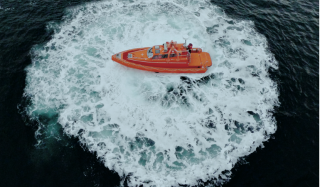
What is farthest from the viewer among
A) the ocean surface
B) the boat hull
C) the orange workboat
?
the boat hull

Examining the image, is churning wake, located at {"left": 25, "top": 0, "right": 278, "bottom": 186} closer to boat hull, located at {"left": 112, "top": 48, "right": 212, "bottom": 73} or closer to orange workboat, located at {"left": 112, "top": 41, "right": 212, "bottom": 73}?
boat hull, located at {"left": 112, "top": 48, "right": 212, "bottom": 73}

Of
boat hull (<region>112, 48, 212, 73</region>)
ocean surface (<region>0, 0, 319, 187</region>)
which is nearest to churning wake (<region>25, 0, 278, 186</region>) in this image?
ocean surface (<region>0, 0, 319, 187</region>)

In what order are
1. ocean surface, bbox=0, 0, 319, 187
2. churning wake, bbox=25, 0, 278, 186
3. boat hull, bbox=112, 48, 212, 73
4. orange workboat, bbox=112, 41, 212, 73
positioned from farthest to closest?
boat hull, bbox=112, 48, 212, 73 → orange workboat, bbox=112, 41, 212, 73 → churning wake, bbox=25, 0, 278, 186 → ocean surface, bbox=0, 0, 319, 187

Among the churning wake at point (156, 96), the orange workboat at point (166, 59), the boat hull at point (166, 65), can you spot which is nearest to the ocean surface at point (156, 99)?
the churning wake at point (156, 96)

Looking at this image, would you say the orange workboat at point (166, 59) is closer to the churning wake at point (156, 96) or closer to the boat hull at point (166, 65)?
the boat hull at point (166, 65)

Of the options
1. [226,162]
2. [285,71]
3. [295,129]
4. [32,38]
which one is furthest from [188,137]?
[32,38]

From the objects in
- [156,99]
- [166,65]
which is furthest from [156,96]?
[166,65]
